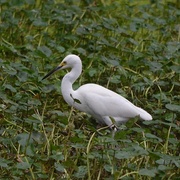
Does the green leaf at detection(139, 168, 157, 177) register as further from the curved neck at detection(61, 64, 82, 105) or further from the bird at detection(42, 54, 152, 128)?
the curved neck at detection(61, 64, 82, 105)

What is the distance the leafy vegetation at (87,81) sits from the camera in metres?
4.73

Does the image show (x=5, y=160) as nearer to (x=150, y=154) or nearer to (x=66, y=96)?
(x=150, y=154)

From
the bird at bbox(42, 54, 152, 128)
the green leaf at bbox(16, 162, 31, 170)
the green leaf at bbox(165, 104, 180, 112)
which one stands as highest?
the green leaf at bbox(16, 162, 31, 170)

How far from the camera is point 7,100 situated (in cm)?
541

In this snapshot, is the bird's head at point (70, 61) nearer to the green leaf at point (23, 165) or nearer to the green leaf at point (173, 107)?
the green leaf at point (173, 107)

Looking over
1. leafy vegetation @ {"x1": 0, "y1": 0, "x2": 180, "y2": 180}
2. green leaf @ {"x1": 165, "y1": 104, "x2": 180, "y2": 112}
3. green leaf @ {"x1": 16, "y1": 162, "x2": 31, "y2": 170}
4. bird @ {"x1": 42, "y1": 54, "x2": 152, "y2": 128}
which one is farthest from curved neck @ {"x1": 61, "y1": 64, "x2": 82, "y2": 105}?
green leaf @ {"x1": 16, "y1": 162, "x2": 31, "y2": 170}

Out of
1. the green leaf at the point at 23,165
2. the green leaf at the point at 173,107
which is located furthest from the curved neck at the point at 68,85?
the green leaf at the point at 23,165

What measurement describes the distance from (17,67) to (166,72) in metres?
1.24

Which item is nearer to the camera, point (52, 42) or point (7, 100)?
point (7, 100)

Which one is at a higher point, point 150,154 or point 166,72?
point 150,154

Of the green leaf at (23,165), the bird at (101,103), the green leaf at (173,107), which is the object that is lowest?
the bird at (101,103)

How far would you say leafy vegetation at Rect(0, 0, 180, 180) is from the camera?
15.5ft

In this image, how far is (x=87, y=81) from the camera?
258 inches

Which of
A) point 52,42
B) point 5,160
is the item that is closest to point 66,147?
point 5,160
